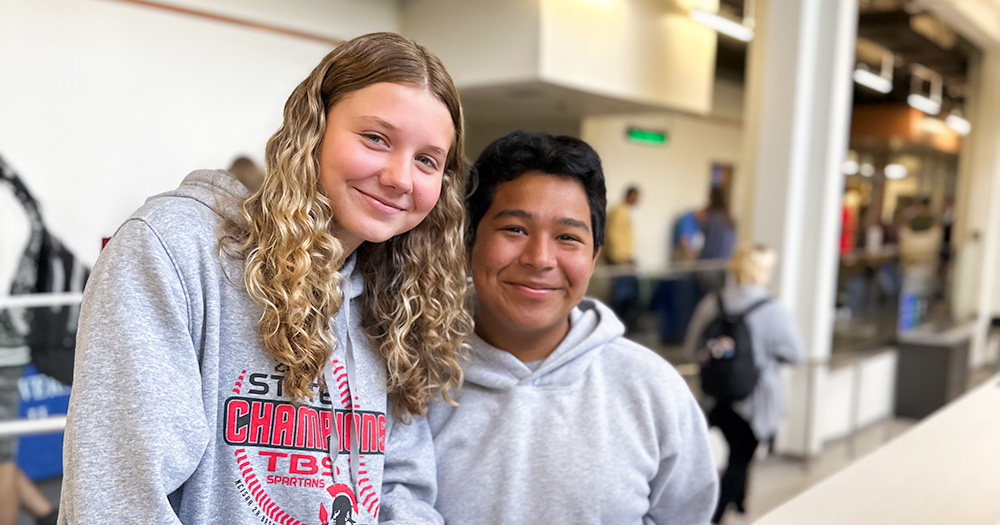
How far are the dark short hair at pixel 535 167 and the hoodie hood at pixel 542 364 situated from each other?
19cm

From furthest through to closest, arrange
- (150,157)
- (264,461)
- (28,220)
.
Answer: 1. (150,157)
2. (28,220)
3. (264,461)

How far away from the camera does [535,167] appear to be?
4.61 feet

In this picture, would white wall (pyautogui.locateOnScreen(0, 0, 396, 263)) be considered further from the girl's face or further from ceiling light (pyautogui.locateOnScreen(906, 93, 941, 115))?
ceiling light (pyautogui.locateOnScreen(906, 93, 941, 115))

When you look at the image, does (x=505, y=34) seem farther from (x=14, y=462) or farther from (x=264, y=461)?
(x=264, y=461)

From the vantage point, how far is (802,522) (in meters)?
1.19

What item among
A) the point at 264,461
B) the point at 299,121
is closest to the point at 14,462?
the point at 264,461

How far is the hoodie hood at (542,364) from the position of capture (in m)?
1.45

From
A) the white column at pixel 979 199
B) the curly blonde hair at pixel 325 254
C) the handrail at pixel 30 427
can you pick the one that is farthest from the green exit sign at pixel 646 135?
the curly blonde hair at pixel 325 254

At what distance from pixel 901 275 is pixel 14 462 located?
8533 millimetres

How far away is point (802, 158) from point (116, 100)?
15.8 feet

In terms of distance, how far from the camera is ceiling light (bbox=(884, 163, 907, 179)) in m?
13.0

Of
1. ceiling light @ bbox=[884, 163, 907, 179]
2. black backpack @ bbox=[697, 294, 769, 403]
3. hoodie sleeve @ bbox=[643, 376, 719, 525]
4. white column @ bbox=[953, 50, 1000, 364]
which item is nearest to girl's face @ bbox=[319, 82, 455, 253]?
hoodie sleeve @ bbox=[643, 376, 719, 525]

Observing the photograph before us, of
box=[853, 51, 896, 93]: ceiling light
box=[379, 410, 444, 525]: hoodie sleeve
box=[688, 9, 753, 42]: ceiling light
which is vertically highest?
box=[853, 51, 896, 93]: ceiling light

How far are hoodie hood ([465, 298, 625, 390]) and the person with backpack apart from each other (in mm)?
2914
